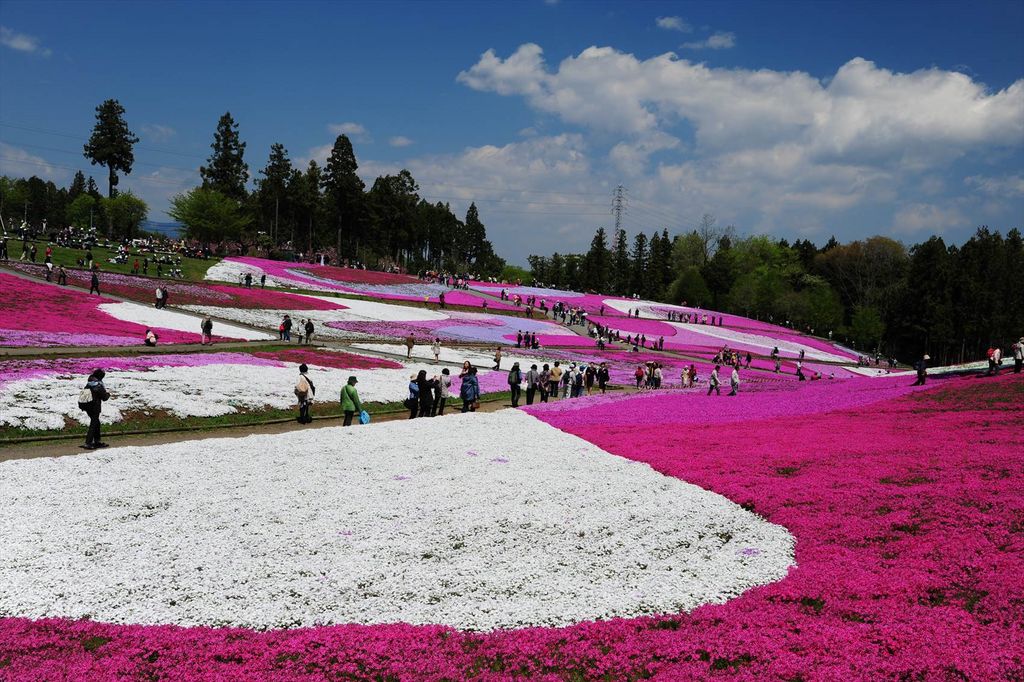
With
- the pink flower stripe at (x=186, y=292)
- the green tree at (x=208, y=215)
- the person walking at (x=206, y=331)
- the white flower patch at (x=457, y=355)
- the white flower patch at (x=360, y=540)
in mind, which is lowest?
the white flower patch at (x=360, y=540)


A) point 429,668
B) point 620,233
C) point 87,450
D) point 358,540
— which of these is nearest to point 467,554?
point 358,540

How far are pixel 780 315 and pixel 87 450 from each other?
126823 millimetres

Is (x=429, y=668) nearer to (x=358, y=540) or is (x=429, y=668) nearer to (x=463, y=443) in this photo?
(x=358, y=540)

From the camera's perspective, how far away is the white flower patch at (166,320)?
43.0m

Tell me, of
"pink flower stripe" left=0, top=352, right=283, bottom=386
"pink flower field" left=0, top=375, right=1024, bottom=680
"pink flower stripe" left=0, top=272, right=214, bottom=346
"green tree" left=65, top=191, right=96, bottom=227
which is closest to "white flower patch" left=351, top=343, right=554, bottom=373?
"pink flower stripe" left=0, top=272, right=214, bottom=346

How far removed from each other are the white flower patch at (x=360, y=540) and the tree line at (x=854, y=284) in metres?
93.9

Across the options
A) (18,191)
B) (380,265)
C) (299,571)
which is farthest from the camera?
(18,191)

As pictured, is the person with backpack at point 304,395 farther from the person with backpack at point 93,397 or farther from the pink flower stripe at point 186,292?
the pink flower stripe at point 186,292

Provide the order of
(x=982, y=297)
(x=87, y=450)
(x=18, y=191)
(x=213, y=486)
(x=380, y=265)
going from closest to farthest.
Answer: (x=213, y=486) < (x=87, y=450) < (x=982, y=297) < (x=380, y=265) < (x=18, y=191)

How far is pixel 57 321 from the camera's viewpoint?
123 feet

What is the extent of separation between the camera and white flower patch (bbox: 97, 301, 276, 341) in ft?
141

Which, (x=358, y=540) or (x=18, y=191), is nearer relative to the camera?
(x=358, y=540)

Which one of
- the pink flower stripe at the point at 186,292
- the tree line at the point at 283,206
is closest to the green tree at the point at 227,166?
the tree line at the point at 283,206

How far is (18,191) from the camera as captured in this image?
16575cm
